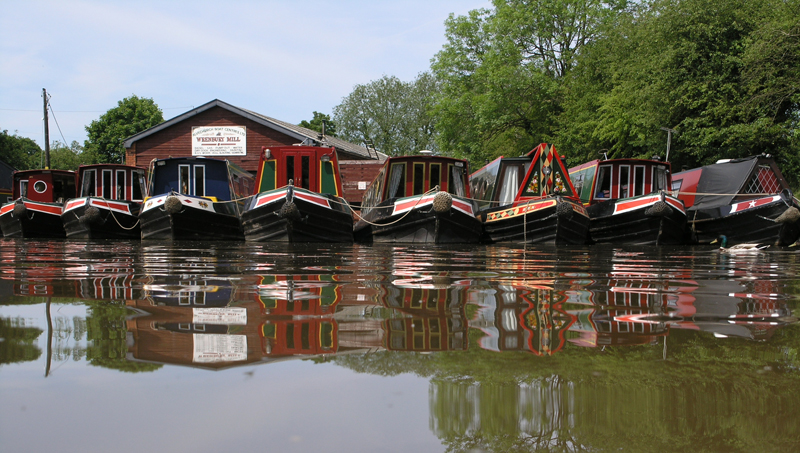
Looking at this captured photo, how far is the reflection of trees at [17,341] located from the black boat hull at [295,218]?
10.1 m

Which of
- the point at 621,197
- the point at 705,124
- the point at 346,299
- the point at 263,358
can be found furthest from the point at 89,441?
the point at 705,124

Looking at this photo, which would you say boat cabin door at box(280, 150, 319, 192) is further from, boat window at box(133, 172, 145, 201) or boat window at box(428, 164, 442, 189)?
boat window at box(133, 172, 145, 201)

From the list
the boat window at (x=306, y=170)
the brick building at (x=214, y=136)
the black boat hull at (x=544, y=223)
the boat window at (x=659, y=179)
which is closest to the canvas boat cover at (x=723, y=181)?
the boat window at (x=659, y=179)

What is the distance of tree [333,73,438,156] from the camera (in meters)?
53.7

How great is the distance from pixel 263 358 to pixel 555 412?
1035mm

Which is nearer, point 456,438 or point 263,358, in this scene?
point 456,438

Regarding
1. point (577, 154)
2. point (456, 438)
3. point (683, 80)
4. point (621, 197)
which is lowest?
point (456, 438)

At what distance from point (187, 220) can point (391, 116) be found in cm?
4129

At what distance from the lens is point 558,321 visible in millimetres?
2998

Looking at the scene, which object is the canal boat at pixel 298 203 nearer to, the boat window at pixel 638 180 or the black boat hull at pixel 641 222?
the black boat hull at pixel 641 222

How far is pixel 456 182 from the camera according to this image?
51.4ft

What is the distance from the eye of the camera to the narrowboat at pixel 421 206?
43.7ft

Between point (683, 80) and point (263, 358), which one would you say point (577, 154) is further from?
point (263, 358)

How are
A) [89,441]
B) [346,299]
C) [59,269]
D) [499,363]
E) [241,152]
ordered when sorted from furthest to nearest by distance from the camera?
[241,152], [59,269], [346,299], [499,363], [89,441]
